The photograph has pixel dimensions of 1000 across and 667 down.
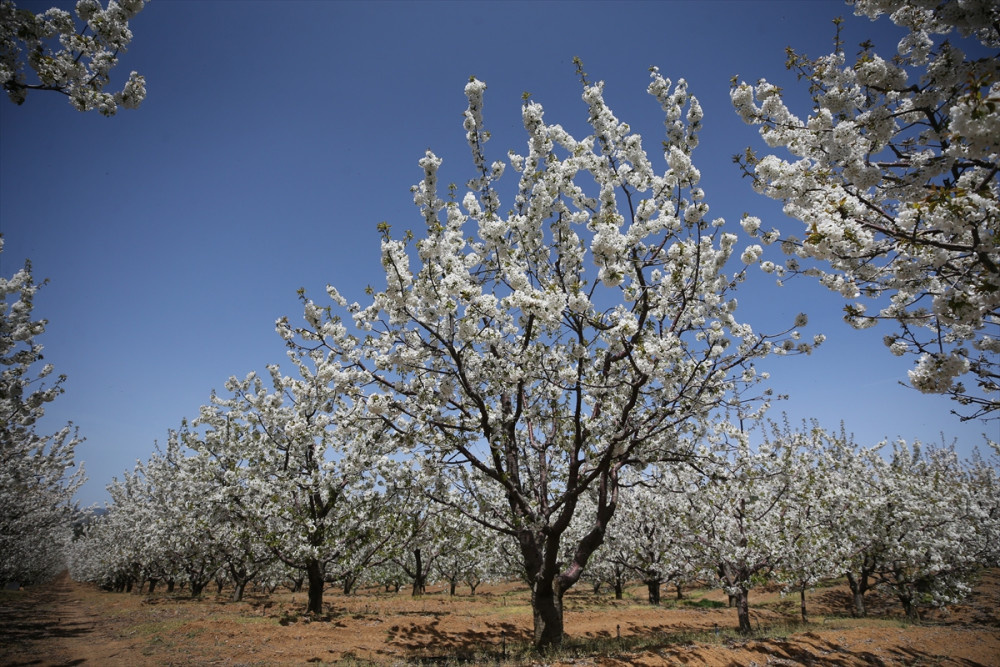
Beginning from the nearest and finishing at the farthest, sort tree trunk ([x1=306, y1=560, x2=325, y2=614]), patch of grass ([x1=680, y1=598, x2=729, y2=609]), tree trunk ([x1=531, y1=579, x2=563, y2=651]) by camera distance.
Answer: tree trunk ([x1=531, y1=579, x2=563, y2=651]) → tree trunk ([x1=306, y1=560, x2=325, y2=614]) → patch of grass ([x1=680, y1=598, x2=729, y2=609])

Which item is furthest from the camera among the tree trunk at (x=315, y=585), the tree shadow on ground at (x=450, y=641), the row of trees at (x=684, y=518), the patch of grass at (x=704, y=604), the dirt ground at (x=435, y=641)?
the patch of grass at (x=704, y=604)

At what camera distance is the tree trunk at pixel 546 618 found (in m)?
9.85

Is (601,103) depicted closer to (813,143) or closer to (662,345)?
(813,143)

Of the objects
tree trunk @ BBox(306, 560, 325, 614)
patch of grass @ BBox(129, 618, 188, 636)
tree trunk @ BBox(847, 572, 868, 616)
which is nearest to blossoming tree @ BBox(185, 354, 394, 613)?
tree trunk @ BBox(306, 560, 325, 614)

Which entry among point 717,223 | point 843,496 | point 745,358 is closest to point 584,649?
point 745,358

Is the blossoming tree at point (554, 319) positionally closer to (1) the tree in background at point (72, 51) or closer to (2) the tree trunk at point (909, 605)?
(1) the tree in background at point (72, 51)

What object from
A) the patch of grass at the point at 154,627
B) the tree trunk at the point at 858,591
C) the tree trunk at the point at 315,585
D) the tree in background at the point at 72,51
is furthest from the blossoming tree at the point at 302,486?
the tree trunk at the point at 858,591

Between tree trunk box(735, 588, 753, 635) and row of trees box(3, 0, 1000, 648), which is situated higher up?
row of trees box(3, 0, 1000, 648)

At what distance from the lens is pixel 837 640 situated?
497 inches

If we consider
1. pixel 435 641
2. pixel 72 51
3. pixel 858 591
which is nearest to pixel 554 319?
pixel 72 51

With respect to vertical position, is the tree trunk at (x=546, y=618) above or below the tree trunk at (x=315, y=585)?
above

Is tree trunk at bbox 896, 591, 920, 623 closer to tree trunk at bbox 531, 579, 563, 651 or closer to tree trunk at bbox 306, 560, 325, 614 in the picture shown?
tree trunk at bbox 531, 579, 563, 651

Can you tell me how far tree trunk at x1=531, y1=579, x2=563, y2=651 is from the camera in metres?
9.85

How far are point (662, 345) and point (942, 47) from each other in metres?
4.53
